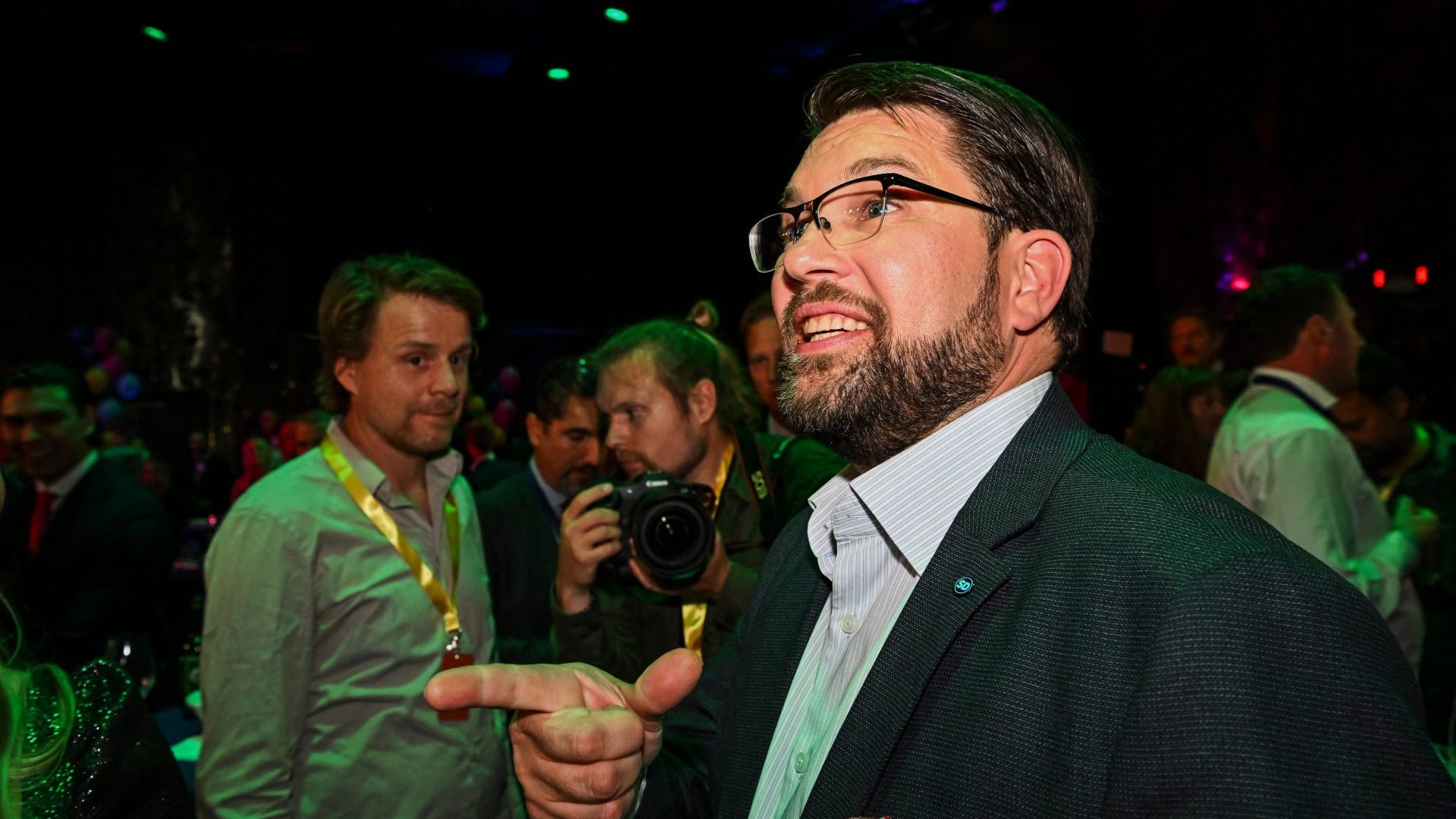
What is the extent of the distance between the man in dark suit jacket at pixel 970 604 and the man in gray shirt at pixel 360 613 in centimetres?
94

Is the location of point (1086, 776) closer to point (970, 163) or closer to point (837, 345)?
point (837, 345)

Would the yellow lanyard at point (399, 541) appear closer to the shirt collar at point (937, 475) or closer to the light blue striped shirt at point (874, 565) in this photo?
the light blue striped shirt at point (874, 565)

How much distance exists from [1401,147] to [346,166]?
22.4 ft

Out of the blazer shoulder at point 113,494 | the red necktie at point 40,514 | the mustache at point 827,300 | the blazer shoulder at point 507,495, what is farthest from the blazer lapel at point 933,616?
the red necktie at point 40,514

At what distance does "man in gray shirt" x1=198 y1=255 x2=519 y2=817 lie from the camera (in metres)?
1.94

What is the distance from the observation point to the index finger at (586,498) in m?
2.37

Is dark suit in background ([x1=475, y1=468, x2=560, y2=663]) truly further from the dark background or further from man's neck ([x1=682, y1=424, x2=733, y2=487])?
the dark background

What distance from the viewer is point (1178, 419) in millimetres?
3559

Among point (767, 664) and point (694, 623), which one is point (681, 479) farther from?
point (767, 664)

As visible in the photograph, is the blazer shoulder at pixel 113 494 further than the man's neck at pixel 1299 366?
Yes

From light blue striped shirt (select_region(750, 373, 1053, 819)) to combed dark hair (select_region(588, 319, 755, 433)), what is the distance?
4.59 feet

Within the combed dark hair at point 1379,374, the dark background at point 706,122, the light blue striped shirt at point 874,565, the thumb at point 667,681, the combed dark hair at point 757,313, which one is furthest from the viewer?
the dark background at point 706,122

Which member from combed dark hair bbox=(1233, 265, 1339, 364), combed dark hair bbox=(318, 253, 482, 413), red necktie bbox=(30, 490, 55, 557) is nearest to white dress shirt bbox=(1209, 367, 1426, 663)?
combed dark hair bbox=(1233, 265, 1339, 364)

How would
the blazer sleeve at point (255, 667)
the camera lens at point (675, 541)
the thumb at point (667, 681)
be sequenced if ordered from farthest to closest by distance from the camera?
the camera lens at point (675, 541) → the blazer sleeve at point (255, 667) → the thumb at point (667, 681)
